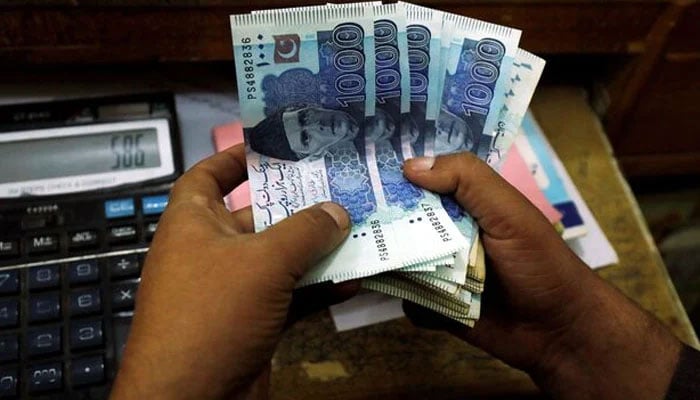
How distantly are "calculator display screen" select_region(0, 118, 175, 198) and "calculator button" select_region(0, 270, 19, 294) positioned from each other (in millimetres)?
84

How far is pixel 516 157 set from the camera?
74 cm

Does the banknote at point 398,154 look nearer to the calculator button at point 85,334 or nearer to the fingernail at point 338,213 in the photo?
the fingernail at point 338,213

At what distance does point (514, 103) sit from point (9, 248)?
1.44 ft

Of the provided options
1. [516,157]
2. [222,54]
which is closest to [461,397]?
[516,157]

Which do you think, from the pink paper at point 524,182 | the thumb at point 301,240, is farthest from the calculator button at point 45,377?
the pink paper at point 524,182

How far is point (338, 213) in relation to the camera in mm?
507

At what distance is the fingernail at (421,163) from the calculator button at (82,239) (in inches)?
10.9

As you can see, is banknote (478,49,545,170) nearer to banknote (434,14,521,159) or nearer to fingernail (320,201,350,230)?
banknote (434,14,521,159)

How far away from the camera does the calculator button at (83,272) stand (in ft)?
1.90

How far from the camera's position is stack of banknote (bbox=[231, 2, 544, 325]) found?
50cm

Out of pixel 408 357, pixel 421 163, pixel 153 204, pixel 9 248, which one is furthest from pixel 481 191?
pixel 9 248

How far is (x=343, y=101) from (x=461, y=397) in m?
0.28

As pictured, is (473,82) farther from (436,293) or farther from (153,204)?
(153,204)

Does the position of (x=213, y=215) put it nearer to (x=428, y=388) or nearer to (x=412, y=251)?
(x=412, y=251)
